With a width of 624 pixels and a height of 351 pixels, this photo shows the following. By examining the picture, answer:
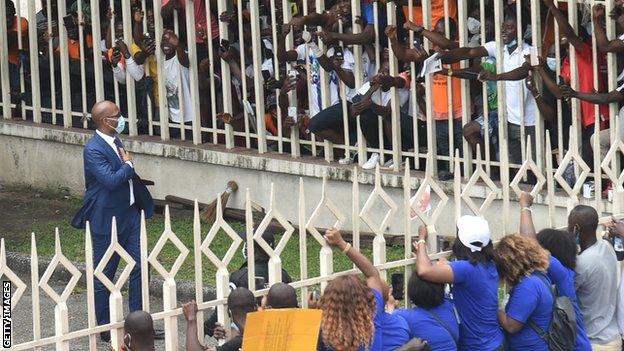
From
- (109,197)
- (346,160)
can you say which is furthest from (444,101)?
(109,197)

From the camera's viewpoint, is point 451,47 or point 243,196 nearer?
point 451,47

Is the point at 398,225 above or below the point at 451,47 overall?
below

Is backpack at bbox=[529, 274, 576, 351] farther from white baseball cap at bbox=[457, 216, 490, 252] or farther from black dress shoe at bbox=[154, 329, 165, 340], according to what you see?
black dress shoe at bbox=[154, 329, 165, 340]

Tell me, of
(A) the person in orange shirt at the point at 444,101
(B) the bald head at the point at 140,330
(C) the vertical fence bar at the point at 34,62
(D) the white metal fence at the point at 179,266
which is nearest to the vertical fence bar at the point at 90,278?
(D) the white metal fence at the point at 179,266

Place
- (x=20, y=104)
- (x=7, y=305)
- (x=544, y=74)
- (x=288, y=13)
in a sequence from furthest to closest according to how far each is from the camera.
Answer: (x=20, y=104)
(x=288, y=13)
(x=544, y=74)
(x=7, y=305)

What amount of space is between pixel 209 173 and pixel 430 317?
6.61 meters

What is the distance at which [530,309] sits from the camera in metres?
9.00

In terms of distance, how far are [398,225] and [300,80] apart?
1.54m

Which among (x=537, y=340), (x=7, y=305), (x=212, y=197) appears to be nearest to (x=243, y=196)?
(x=212, y=197)

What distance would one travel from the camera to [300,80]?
14602 mm

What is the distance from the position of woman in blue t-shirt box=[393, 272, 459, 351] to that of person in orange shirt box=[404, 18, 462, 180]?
5008 mm

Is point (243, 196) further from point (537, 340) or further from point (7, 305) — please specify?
point (7, 305)

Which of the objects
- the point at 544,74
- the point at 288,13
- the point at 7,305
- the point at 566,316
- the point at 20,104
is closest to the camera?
the point at 7,305

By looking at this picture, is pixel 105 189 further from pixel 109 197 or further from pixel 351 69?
pixel 351 69
